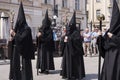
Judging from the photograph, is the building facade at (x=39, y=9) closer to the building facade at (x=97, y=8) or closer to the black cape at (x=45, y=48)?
the black cape at (x=45, y=48)

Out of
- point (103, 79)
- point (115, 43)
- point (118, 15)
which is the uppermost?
point (118, 15)

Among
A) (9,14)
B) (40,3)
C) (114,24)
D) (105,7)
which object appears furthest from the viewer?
(105,7)

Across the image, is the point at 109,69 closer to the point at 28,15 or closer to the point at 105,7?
the point at 28,15

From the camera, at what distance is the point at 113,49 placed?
8359 millimetres

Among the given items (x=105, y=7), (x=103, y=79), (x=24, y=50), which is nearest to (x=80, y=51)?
(x=24, y=50)

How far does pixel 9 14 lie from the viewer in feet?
114

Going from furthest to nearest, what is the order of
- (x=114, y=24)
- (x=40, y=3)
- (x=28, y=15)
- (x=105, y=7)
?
1. (x=105, y=7)
2. (x=40, y=3)
3. (x=28, y=15)
4. (x=114, y=24)

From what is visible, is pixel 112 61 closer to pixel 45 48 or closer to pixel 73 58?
pixel 73 58

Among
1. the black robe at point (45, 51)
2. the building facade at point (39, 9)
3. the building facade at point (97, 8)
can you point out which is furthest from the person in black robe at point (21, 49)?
the building facade at point (97, 8)

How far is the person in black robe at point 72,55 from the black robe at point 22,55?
5.74 feet

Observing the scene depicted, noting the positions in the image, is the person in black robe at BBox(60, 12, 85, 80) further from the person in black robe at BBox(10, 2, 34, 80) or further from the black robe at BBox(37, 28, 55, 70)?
the person in black robe at BBox(10, 2, 34, 80)

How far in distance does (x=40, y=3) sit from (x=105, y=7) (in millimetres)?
29882

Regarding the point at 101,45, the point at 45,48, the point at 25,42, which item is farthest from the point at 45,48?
the point at 101,45

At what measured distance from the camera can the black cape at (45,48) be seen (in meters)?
13.6
